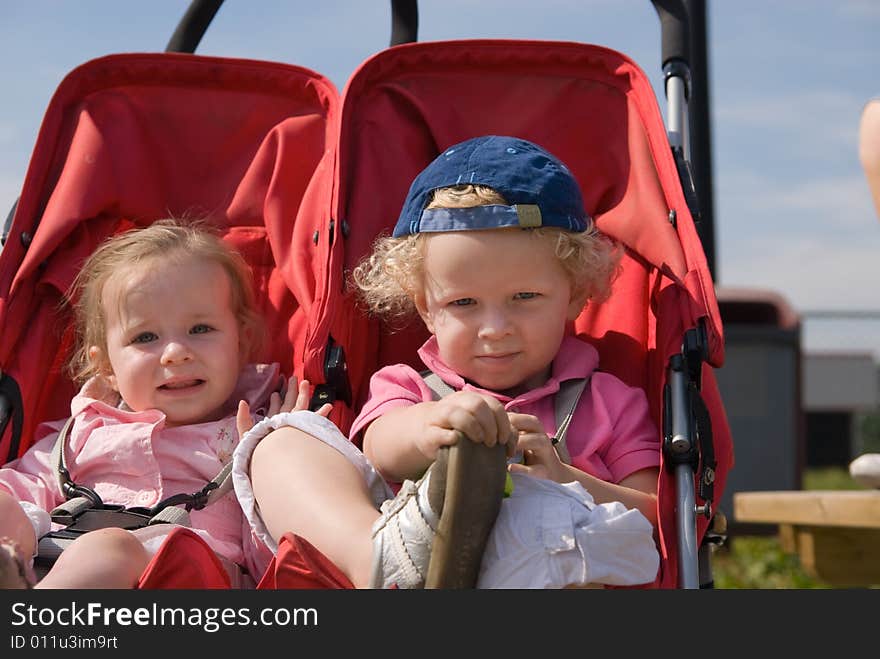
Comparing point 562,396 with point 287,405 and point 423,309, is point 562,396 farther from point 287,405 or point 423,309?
point 287,405

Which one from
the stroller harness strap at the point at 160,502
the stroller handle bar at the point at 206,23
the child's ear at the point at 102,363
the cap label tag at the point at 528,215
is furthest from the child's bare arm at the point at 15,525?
the stroller handle bar at the point at 206,23

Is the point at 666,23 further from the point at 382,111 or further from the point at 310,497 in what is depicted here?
the point at 310,497

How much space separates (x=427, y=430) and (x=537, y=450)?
0.26 m

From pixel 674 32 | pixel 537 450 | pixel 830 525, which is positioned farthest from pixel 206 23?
pixel 830 525

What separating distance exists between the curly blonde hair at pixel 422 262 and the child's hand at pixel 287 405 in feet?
0.79

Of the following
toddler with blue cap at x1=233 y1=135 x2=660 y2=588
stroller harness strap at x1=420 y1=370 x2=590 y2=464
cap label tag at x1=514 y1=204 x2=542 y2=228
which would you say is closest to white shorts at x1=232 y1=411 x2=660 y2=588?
toddler with blue cap at x1=233 y1=135 x2=660 y2=588

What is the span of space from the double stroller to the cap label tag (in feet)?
1.05

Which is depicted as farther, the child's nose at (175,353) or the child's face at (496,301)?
the child's nose at (175,353)

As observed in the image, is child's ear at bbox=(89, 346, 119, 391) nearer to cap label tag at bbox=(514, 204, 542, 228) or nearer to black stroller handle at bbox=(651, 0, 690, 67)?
cap label tag at bbox=(514, 204, 542, 228)

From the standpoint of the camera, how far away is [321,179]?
2625mm

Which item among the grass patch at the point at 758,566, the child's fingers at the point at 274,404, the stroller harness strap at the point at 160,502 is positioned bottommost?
the grass patch at the point at 758,566

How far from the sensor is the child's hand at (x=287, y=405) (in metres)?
2.22

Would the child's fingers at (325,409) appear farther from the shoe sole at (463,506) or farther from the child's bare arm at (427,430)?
the shoe sole at (463,506)

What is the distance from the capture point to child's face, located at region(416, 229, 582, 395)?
2.10 meters
